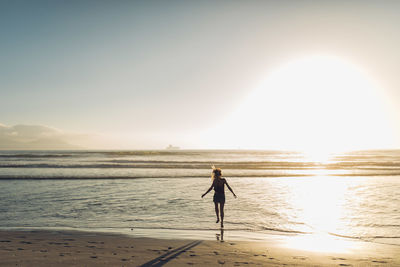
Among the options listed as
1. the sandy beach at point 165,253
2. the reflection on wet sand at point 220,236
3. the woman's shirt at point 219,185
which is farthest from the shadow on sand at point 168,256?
the woman's shirt at point 219,185

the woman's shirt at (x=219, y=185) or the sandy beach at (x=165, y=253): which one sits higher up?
the woman's shirt at (x=219, y=185)

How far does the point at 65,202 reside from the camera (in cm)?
1662

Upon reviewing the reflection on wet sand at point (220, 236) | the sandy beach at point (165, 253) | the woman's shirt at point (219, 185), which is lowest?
the reflection on wet sand at point (220, 236)

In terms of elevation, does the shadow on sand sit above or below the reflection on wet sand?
above

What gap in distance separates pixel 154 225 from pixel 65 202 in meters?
8.04

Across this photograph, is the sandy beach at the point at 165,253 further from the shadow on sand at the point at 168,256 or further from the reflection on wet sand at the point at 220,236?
the reflection on wet sand at the point at 220,236

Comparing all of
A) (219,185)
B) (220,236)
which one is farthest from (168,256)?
(219,185)

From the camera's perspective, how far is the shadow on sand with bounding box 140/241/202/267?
7015 millimetres

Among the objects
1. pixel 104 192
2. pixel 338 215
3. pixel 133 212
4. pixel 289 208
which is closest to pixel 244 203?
pixel 289 208

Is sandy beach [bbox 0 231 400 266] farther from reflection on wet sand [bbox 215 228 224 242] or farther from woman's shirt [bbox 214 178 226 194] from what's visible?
woman's shirt [bbox 214 178 226 194]

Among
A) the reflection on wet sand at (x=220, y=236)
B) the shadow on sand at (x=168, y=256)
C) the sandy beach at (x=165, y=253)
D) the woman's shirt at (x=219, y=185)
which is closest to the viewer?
the shadow on sand at (x=168, y=256)

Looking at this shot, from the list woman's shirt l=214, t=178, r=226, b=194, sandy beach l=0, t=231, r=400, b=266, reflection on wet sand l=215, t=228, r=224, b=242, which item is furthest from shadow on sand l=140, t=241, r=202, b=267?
woman's shirt l=214, t=178, r=226, b=194

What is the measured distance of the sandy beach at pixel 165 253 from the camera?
23.4 ft

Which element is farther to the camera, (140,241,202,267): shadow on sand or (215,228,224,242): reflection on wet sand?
(215,228,224,242): reflection on wet sand
